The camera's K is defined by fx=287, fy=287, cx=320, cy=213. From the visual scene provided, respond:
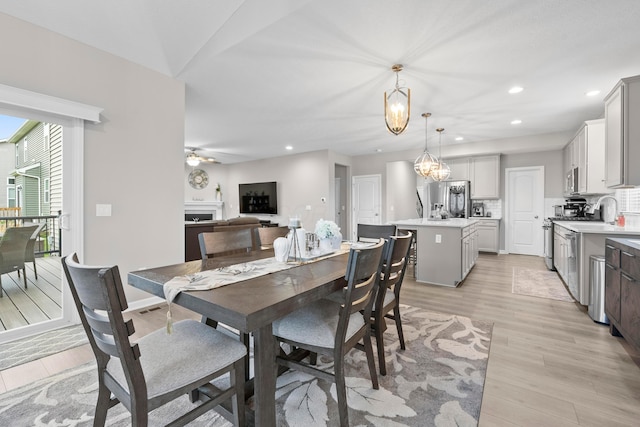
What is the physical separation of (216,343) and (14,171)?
261 centimetres

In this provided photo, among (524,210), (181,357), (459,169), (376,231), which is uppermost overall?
(459,169)

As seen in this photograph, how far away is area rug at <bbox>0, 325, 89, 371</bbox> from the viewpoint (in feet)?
6.74

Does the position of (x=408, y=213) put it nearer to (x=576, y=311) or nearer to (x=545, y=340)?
(x=576, y=311)

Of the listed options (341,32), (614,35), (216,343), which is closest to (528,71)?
(614,35)

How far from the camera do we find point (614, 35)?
2420 mm

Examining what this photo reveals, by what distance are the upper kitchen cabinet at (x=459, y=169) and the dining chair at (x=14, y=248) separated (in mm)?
7276

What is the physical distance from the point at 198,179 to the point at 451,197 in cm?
737

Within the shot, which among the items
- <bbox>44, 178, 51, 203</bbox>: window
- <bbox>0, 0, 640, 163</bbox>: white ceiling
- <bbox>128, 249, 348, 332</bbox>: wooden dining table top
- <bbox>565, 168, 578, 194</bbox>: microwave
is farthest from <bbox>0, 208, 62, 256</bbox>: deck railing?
<bbox>565, 168, 578, 194</bbox>: microwave

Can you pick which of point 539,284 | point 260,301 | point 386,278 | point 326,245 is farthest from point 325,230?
point 539,284

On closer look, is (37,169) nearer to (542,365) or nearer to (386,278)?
(386,278)

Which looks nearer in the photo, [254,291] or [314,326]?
[254,291]

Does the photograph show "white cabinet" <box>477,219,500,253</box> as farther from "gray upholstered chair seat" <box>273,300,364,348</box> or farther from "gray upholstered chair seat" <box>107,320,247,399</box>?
"gray upholstered chair seat" <box>107,320,247,399</box>

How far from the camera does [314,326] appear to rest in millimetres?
1494

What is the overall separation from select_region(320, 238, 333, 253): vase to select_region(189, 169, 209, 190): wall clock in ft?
26.1
